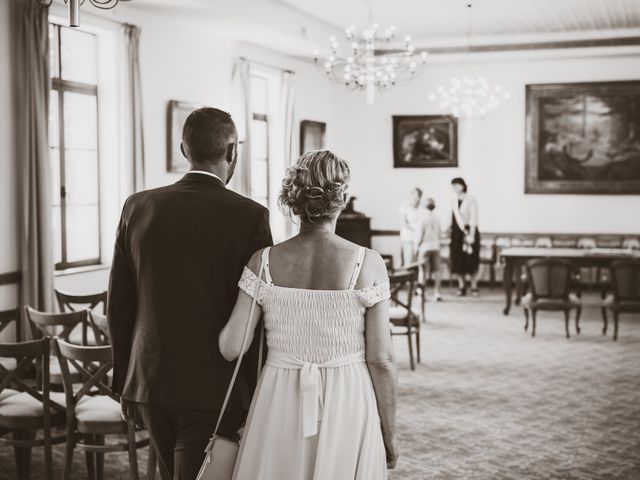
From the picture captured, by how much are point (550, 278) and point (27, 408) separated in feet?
22.3

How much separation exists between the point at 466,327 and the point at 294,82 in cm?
526

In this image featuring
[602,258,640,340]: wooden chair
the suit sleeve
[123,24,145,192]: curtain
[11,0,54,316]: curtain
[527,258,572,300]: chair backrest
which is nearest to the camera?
the suit sleeve

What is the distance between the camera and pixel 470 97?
1416 cm

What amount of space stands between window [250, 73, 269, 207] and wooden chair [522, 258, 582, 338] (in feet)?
15.7

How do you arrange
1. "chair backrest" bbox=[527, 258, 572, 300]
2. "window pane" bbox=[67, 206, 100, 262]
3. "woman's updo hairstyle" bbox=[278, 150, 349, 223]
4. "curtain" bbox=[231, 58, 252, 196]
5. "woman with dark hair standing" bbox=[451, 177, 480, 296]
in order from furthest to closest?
"woman with dark hair standing" bbox=[451, 177, 480, 296] → "curtain" bbox=[231, 58, 252, 196] → "chair backrest" bbox=[527, 258, 572, 300] → "window pane" bbox=[67, 206, 100, 262] → "woman's updo hairstyle" bbox=[278, 150, 349, 223]

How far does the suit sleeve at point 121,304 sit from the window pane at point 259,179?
9942mm

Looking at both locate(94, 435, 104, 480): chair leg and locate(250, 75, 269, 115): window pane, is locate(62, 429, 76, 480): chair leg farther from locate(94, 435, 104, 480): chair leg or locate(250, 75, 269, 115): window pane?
locate(250, 75, 269, 115): window pane

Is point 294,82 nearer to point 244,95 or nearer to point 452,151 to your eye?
point 244,95

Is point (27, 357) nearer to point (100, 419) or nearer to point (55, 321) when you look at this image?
point (100, 419)

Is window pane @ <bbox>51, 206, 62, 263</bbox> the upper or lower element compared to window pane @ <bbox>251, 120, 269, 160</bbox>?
lower

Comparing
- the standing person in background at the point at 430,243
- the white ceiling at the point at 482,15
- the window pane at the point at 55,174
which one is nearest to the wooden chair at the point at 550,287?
the standing person in background at the point at 430,243

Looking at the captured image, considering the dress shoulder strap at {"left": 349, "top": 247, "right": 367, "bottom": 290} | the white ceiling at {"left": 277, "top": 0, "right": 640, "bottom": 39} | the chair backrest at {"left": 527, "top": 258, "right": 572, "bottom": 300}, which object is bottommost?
the chair backrest at {"left": 527, "top": 258, "right": 572, "bottom": 300}

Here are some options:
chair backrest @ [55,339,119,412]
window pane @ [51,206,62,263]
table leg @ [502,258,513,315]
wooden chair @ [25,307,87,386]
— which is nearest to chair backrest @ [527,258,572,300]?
table leg @ [502,258,513,315]

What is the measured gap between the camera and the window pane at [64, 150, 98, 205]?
29.1ft
